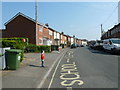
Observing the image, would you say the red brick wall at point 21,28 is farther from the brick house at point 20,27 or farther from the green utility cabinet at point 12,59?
the green utility cabinet at point 12,59

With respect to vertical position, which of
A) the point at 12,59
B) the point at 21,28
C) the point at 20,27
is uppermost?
the point at 20,27

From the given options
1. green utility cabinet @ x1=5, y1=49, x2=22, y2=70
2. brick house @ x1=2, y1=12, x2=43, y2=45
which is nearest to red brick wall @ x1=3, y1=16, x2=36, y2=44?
brick house @ x1=2, y1=12, x2=43, y2=45

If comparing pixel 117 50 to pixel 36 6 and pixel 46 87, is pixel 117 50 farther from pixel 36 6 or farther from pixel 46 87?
pixel 46 87

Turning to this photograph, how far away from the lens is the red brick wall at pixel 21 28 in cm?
3153

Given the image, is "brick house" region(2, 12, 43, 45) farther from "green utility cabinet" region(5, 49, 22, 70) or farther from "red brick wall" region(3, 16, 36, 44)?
"green utility cabinet" region(5, 49, 22, 70)

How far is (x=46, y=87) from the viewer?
236 inches

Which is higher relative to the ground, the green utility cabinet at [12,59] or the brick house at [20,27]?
the brick house at [20,27]

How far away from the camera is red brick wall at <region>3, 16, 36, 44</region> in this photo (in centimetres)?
3153

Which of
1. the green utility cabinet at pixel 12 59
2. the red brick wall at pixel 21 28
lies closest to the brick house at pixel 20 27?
the red brick wall at pixel 21 28

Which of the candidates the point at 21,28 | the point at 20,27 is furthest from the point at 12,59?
the point at 20,27

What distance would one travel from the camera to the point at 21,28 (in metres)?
32.3

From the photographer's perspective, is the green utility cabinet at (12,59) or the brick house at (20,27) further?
the brick house at (20,27)

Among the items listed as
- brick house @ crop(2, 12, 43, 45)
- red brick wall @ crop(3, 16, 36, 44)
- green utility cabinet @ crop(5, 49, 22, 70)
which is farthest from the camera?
brick house @ crop(2, 12, 43, 45)

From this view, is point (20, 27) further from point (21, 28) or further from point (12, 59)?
point (12, 59)
